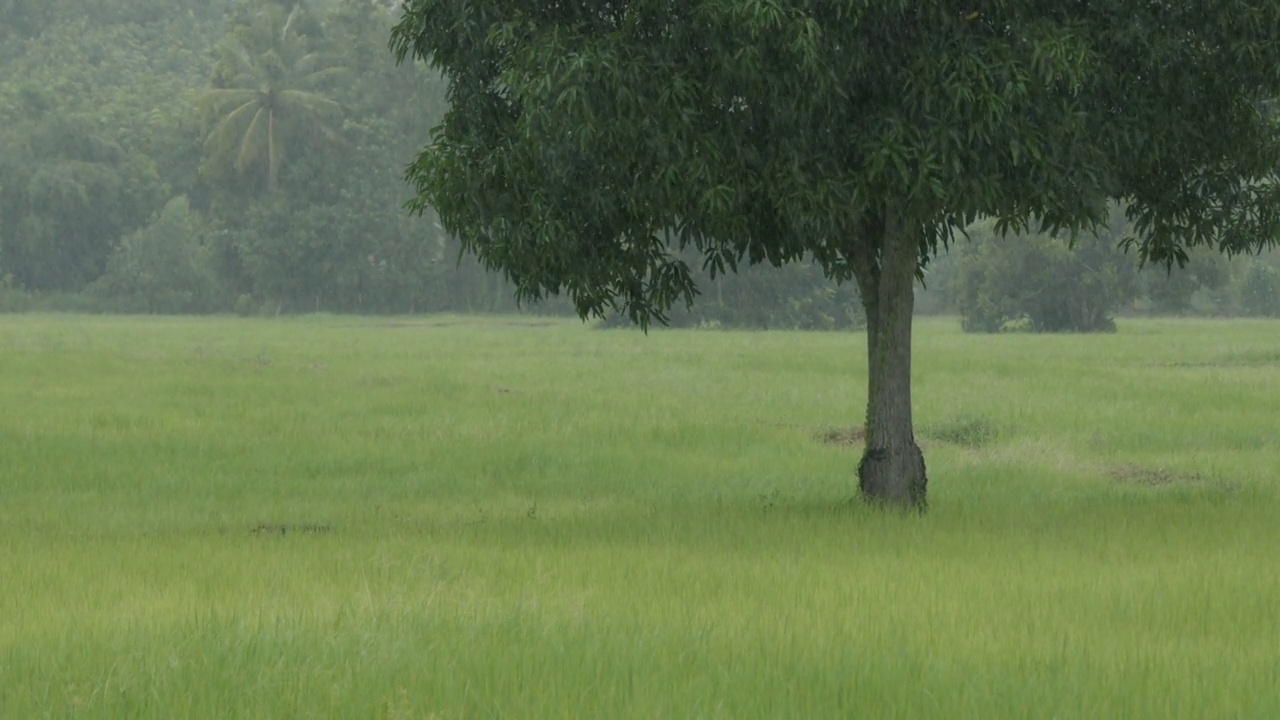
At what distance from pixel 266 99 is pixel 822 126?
81.3 metres

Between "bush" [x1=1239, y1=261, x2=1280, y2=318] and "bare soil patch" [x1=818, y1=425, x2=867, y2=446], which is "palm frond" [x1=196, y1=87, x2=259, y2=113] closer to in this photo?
"bush" [x1=1239, y1=261, x2=1280, y2=318]

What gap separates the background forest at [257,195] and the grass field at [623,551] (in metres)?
54.6

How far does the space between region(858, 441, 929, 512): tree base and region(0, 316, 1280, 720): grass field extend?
817 mm

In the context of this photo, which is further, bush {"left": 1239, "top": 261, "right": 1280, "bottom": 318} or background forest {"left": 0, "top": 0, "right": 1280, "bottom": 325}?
bush {"left": 1239, "top": 261, "right": 1280, "bottom": 318}

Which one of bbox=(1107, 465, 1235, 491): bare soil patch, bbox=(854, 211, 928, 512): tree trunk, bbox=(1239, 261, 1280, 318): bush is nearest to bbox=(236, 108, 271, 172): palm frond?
bbox=(1239, 261, 1280, 318): bush

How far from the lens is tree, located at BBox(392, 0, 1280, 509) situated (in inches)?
615

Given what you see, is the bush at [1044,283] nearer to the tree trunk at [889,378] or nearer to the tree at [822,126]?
the tree trunk at [889,378]

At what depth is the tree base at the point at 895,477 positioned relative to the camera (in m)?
18.4

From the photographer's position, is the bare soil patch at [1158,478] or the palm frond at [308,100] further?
the palm frond at [308,100]

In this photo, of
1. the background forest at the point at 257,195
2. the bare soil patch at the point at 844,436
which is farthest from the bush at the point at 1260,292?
the bare soil patch at the point at 844,436

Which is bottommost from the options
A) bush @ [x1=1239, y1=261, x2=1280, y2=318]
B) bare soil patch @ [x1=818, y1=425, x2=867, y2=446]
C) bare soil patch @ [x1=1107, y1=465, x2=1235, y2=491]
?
bare soil patch @ [x1=1107, y1=465, x2=1235, y2=491]

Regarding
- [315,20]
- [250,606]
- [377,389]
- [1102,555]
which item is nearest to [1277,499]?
[1102,555]

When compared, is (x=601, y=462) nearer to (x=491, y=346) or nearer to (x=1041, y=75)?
(x=1041, y=75)

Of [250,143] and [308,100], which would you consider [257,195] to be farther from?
[308,100]
